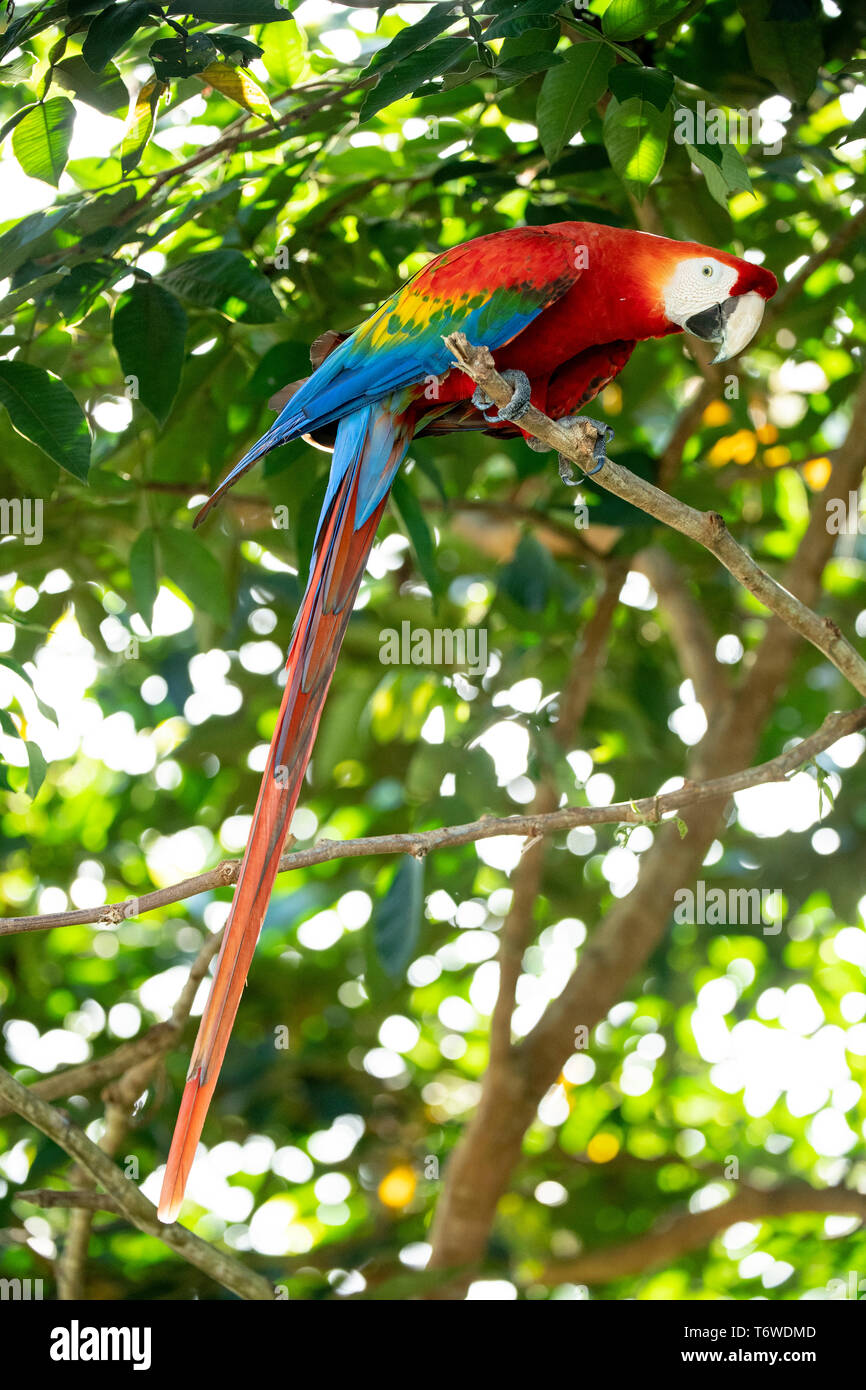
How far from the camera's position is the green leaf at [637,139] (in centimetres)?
133

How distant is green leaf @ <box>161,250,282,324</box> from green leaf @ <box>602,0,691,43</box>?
Result: 505 millimetres

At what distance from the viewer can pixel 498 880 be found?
110 inches

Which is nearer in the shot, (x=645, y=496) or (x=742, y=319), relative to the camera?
(x=645, y=496)

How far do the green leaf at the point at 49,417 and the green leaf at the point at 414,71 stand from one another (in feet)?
1.65

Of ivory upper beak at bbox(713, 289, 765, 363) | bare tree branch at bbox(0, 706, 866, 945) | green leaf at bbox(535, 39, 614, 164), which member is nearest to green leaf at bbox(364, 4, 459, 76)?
green leaf at bbox(535, 39, 614, 164)

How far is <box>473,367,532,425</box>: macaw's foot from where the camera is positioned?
1340mm

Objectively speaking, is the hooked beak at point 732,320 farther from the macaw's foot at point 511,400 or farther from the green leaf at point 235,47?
the green leaf at point 235,47

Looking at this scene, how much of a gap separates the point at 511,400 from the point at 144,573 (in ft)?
2.43

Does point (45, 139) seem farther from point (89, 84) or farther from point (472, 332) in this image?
point (472, 332)

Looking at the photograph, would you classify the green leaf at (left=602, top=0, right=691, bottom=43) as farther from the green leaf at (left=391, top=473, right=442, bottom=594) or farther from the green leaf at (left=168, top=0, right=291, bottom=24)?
the green leaf at (left=391, top=473, right=442, bottom=594)

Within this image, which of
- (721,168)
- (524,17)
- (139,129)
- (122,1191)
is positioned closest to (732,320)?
(721,168)

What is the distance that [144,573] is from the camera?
71.1 inches

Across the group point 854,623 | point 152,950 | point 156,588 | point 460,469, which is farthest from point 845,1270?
point 156,588

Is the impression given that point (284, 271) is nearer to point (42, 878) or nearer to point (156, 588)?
point (156, 588)
